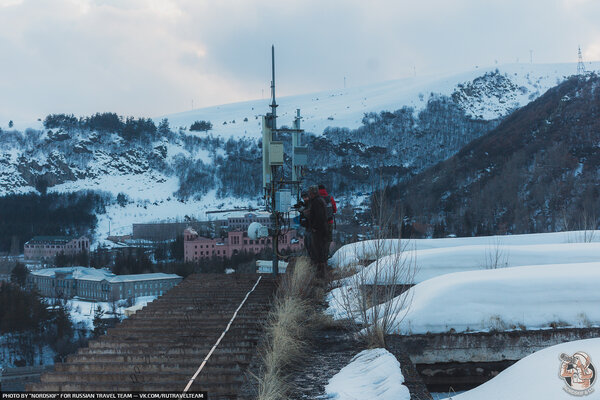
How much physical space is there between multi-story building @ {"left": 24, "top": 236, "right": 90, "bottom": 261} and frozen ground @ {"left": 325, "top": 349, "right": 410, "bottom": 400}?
425 feet

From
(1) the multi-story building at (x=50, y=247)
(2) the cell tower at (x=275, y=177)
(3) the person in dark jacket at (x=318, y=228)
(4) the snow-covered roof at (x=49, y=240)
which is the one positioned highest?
(2) the cell tower at (x=275, y=177)

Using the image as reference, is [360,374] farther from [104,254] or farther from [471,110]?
[471,110]

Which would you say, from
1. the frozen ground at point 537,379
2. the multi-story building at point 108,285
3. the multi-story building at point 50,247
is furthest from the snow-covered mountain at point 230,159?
the frozen ground at point 537,379

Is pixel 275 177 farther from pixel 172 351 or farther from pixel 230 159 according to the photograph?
pixel 230 159

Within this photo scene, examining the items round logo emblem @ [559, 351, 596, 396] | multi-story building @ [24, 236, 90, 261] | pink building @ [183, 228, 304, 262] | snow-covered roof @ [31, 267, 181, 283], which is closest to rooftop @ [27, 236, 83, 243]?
multi-story building @ [24, 236, 90, 261]

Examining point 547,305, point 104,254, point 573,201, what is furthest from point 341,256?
point 104,254

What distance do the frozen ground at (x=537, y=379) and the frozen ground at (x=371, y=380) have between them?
782 mm

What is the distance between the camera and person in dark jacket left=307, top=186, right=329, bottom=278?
30.6ft

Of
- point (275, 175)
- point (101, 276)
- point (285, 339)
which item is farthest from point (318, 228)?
point (101, 276)

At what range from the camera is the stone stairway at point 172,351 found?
4.27 m

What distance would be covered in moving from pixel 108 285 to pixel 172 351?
89.4m

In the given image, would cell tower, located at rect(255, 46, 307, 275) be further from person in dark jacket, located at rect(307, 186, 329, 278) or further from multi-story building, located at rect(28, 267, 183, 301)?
multi-story building, located at rect(28, 267, 183, 301)

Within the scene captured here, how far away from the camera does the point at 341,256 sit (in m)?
11.6

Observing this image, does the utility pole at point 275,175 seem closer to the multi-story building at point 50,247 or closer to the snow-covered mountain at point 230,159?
the multi-story building at point 50,247
